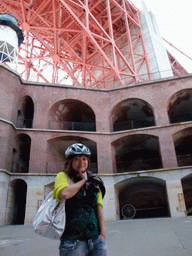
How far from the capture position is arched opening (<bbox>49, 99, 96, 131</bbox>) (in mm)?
17453

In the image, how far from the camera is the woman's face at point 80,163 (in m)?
1.91

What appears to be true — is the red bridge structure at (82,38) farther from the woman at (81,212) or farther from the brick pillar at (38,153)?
the woman at (81,212)

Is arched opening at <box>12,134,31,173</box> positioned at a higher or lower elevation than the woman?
higher

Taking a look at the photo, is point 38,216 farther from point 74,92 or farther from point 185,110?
point 185,110

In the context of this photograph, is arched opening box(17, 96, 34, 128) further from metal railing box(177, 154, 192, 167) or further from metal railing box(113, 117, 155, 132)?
metal railing box(177, 154, 192, 167)

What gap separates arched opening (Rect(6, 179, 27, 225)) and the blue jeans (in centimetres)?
1353

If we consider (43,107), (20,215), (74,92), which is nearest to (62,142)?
(43,107)

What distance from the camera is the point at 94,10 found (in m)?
26.1

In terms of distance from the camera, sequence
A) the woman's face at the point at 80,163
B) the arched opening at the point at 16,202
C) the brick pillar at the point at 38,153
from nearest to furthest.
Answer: the woman's face at the point at 80,163
the arched opening at the point at 16,202
the brick pillar at the point at 38,153

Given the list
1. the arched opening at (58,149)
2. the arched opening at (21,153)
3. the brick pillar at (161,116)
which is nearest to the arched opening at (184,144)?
the brick pillar at (161,116)

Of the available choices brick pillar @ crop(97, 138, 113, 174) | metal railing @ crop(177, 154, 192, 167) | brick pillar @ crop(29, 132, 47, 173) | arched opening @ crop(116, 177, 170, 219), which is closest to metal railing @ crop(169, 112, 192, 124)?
metal railing @ crop(177, 154, 192, 167)

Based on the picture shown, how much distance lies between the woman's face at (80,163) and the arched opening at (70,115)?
14.9 metres

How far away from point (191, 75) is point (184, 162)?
282 inches

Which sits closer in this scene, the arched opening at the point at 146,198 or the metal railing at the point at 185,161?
the metal railing at the point at 185,161
